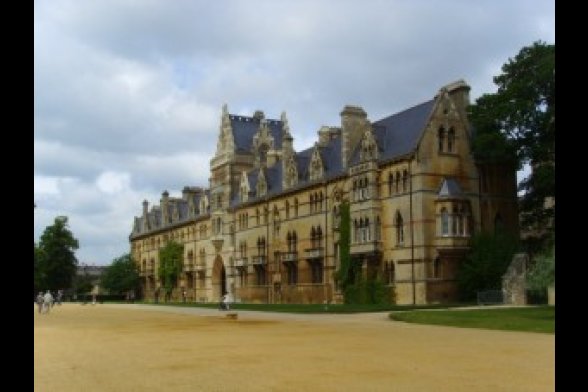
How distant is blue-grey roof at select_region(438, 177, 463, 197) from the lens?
54.3 meters

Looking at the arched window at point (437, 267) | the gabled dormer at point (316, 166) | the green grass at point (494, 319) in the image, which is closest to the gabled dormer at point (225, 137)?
the gabled dormer at point (316, 166)

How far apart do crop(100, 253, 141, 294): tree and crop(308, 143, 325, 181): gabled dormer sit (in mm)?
62028

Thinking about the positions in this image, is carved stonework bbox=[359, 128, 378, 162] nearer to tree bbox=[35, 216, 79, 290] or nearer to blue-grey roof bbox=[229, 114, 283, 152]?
blue-grey roof bbox=[229, 114, 283, 152]

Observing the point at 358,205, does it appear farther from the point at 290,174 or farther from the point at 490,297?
the point at 290,174

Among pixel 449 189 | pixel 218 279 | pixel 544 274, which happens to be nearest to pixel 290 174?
pixel 449 189

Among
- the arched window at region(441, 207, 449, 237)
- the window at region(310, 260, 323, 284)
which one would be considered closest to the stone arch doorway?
the window at region(310, 260, 323, 284)

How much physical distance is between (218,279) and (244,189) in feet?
52.1

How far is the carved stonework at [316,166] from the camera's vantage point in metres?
68.8

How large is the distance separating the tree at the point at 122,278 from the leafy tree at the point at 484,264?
8017 cm

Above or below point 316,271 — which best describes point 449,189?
above

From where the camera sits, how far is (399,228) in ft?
185
